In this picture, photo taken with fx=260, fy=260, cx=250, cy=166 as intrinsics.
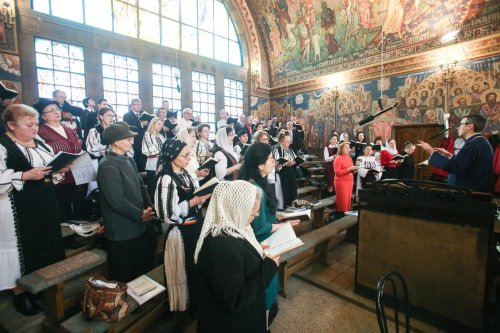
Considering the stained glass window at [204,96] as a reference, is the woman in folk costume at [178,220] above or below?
below

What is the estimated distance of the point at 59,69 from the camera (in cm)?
881

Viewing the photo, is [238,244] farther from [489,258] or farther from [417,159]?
[417,159]

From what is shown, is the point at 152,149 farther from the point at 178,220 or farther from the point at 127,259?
the point at 178,220

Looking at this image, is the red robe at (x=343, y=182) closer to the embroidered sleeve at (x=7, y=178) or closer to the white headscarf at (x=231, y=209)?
the white headscarf at (x=231, y=209)

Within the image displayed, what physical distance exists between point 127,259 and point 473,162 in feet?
13.9

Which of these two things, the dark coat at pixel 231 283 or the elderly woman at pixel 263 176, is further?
the elderly woman at pixel 263 176

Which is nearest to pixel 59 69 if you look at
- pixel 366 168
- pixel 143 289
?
pixel 143 289

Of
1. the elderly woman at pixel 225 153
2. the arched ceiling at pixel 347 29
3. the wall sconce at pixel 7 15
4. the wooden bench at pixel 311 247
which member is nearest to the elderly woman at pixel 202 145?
the elderly woman at pixel 225 153

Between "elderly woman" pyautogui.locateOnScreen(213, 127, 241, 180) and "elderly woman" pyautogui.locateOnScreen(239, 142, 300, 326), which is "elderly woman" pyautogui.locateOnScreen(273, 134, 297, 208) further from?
"elderly woman" pyautogui.locateOnScreen(239, 142, 300, 326)

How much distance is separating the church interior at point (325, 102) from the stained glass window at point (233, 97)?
9 centimetres

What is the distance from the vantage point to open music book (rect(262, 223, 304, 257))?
5.86 ft

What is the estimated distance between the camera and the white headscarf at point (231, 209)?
1424 millimetres

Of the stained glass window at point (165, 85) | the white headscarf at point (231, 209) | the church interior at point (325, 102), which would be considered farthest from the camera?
the stained glass window at point (165, 85)

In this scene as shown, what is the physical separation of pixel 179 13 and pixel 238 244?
44.5ft
